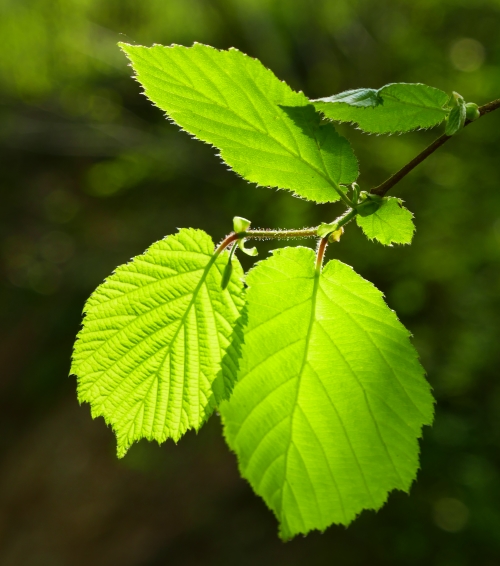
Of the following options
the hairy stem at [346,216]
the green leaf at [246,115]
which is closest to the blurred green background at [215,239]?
the green leaf at [246,115]

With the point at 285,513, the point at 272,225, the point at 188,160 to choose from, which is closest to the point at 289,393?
the point at 285,513

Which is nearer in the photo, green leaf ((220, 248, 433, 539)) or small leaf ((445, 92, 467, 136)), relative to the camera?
small leaf ((445, 92, 467, 136))

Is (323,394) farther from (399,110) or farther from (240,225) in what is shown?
(399,110)

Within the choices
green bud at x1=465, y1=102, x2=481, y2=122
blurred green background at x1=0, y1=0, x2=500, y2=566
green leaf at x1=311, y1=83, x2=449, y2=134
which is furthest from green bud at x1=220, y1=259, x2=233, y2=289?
blurred green background at x1=0, y1=0, x2=500, y2=566

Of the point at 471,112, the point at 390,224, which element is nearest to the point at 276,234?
the point at 390,224

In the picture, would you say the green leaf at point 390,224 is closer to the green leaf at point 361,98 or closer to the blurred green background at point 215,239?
the green leaf at point 361,98

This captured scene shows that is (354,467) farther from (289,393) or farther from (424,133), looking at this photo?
(424,133)

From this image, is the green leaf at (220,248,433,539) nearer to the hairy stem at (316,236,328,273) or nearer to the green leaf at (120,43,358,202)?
the hairy stem at (316,236,328,273)
